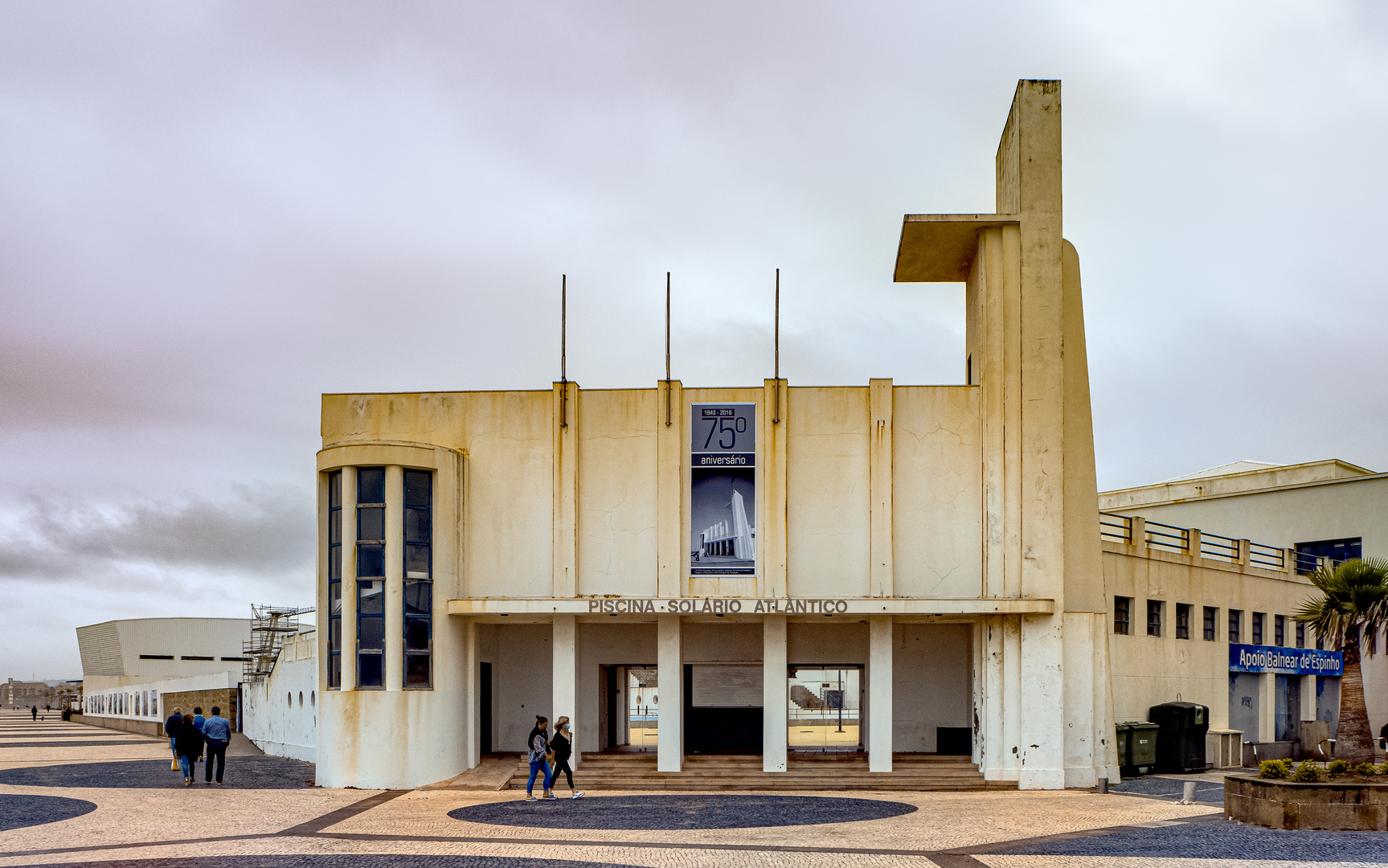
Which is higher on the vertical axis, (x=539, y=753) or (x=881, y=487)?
(x=881, y=487)

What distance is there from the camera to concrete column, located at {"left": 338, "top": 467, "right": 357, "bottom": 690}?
24.4 meters

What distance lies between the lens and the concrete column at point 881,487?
84.0 ft

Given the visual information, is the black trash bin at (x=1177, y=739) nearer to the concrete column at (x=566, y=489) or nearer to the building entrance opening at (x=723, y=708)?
the building entrance opening at (x=723, y=708)

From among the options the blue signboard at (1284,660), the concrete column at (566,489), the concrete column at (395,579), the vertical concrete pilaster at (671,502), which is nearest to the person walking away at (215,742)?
the concrete column at (395,579)

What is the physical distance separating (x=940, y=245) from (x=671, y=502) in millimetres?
7892

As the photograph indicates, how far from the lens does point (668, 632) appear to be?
25766 millimetres

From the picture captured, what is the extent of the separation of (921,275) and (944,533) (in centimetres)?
648

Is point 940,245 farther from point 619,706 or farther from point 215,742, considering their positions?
point 215,742

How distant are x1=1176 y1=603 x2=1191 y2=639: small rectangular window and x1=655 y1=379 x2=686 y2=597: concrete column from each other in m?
11.7

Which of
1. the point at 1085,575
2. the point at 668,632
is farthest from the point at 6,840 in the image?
the point at 1085,575

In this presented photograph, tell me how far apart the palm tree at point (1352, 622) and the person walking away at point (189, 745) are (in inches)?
998

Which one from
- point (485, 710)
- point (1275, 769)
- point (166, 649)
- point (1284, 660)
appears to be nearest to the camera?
point (1275, 769)

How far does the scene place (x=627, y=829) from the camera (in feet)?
59.6

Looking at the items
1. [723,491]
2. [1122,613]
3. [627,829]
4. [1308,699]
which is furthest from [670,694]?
[1308,699]
